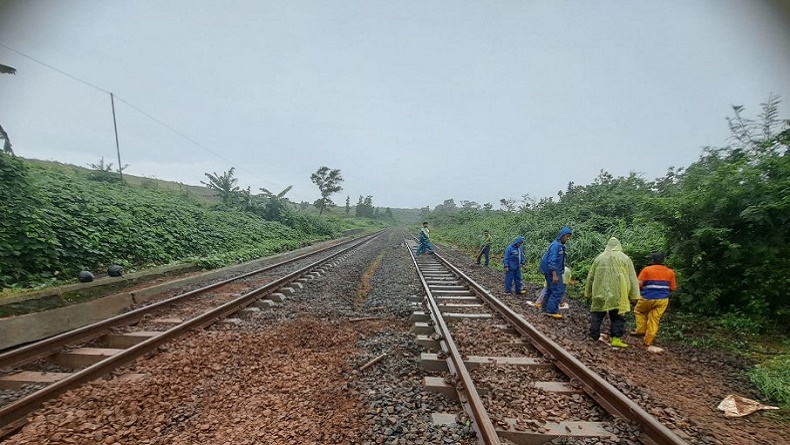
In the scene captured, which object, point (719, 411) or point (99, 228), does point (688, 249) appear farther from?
point (99, 228)

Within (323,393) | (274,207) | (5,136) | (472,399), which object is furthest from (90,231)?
(274,207)

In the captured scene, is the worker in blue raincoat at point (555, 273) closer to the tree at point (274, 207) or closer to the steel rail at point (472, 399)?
the steel rail at point (472, 399)

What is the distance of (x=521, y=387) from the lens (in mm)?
3426

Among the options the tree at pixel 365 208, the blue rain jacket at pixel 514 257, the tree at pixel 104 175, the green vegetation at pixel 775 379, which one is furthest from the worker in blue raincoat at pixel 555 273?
the tree at pixel 365 208

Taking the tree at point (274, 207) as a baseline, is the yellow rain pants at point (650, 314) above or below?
below

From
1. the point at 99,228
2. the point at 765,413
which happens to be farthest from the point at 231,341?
the point at 99,228

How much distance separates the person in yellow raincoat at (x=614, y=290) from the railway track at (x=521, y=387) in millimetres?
1185

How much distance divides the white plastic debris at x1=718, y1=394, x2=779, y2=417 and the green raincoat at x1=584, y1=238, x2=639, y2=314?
155 centimetres

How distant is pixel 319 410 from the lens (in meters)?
3.07

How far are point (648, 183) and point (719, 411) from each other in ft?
39.9

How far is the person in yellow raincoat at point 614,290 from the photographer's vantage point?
16.5 ft

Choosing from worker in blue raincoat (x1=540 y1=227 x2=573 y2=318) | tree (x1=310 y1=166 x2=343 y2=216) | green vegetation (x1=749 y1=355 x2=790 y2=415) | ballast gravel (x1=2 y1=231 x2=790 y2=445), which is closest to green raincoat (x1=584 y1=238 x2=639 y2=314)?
ballast gravel (x1=2 y1=231 x2=790 y2=445)

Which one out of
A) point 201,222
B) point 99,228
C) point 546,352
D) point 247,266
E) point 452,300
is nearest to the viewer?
point 546,352

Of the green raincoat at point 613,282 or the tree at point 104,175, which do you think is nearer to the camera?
the green raincoat at point 613,282
